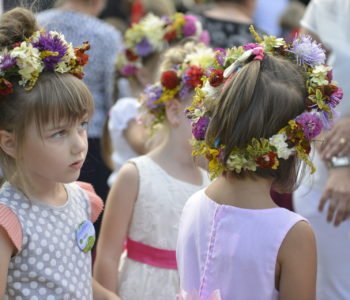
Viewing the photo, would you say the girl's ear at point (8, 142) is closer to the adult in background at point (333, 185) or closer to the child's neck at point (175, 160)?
the child's neck at point (175, 160)

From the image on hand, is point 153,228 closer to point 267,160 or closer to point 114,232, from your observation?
point 114,232

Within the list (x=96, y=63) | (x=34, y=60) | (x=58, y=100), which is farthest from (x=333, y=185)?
(x=96, y=63)

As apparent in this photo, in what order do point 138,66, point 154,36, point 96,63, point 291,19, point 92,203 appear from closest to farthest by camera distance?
point 92,203 → point 154,36 → point 138,66 → point 96,63 → point 291,19

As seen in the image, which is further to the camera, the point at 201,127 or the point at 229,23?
the point at 229,23

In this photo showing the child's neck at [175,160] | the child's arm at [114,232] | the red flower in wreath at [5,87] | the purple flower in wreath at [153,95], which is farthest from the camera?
the purple flower in wreath at [153,95]

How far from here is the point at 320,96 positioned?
2389 millimetres

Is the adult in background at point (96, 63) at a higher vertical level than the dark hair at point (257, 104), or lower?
lower

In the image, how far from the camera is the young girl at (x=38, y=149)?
2441 millimetres

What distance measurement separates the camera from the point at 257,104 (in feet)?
7.64

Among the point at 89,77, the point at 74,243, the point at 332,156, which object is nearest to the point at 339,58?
the point at 332,156

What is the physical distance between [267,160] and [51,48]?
83cm

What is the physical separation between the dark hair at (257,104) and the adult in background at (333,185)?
3.32ft

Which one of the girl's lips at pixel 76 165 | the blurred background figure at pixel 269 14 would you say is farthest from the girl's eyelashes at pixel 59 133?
the blurred background figure at pixel 269 14

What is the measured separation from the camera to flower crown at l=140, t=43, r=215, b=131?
332 cm
